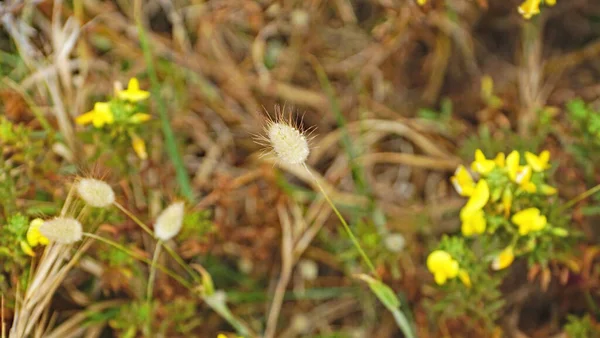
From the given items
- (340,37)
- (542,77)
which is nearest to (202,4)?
(340,37)

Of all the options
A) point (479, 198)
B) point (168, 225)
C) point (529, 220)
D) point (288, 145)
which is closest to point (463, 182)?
point (479, 198)

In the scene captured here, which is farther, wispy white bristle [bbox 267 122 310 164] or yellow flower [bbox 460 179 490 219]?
yellow flower [bbox 460 179 490 219]

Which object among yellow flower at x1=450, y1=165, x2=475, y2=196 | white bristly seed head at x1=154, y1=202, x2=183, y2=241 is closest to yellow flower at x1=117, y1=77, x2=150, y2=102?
white bristly seed head at x1=154, y1=202, x2=183, y2=241

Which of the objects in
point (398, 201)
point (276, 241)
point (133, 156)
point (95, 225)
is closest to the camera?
point (95, 225)

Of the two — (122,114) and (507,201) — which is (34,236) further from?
(507,201)

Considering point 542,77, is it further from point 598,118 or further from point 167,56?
point 167,56

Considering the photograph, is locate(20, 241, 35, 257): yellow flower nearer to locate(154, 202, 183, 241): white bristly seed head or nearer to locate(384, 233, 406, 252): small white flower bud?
locate(154, 202, 183, 241): white bristly seed head

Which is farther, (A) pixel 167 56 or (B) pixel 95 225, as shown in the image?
(A) pixel 167 56
